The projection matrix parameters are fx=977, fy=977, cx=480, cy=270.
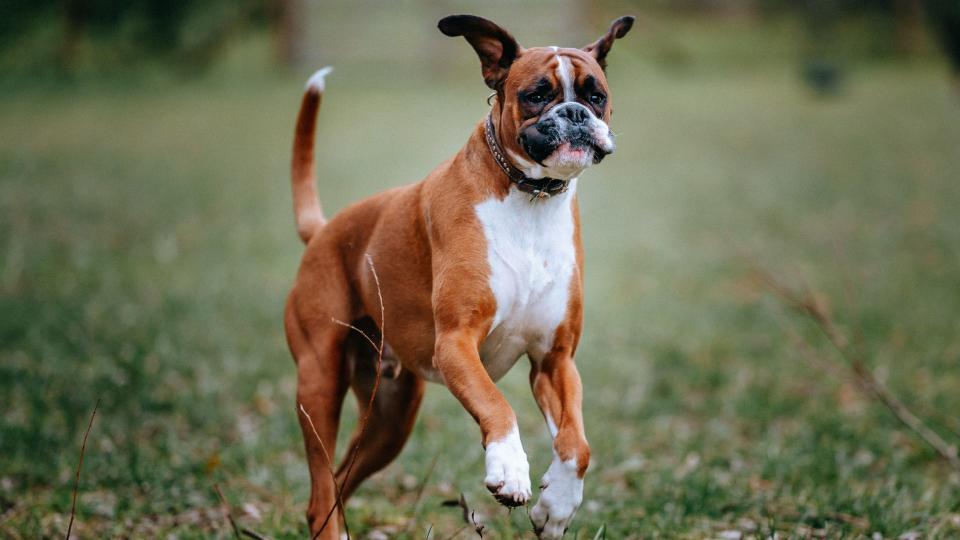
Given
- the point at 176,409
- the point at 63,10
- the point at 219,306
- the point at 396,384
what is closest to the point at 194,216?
the point at 219,306

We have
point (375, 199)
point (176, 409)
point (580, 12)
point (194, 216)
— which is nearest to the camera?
point (375, 199)

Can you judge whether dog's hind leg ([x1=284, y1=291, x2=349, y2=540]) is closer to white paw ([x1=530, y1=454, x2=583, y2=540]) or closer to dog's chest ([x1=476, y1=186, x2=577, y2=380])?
dog's chest ([x1=476, y1=186, x2=577, y2=380])

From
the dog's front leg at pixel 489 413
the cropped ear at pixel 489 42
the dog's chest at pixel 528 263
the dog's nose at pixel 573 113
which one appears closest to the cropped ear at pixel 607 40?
the cropped ear at pixel 489 42

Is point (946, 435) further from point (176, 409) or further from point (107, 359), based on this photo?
point (107, 359)

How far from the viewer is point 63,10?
23.2 meters

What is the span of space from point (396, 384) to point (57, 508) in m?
1.81

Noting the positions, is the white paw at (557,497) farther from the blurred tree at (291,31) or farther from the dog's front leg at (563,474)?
the blurred tree at (291,31)

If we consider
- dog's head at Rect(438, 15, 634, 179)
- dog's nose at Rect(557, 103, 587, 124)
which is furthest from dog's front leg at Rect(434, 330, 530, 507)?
dog's nose at Rect(557, 103, 587, 124)

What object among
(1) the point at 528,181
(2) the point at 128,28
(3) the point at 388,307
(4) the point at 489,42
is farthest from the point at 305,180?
(2) the point at 128,28

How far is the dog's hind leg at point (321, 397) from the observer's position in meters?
3.89

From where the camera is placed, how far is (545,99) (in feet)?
10.6

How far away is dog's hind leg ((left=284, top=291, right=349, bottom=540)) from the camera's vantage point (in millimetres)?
3893

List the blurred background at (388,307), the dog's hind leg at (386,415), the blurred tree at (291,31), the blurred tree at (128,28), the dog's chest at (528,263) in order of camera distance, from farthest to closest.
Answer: the blurred tree at (291,31) → the blurred tree at (128,28) → the blurred background at (388,307) → the dog's hind leg at (386,415) → the dog's chest at (528,263)

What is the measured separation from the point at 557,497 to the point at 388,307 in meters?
1.09
